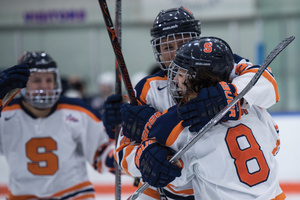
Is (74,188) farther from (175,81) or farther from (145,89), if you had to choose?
(175,81)

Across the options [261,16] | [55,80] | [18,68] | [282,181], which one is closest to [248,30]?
[261,16]

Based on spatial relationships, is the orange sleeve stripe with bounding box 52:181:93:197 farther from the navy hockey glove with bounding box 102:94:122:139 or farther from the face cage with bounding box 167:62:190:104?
the face cage with bounding box 167:62:190:104

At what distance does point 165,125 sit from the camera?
4.02 ft

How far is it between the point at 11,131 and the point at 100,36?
4.81 m

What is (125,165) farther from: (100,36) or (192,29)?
(100,36)

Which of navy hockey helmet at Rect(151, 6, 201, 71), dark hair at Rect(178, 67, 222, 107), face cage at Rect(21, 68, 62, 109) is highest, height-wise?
navy hockey helmet at Rect(151, 6, 201, 71)

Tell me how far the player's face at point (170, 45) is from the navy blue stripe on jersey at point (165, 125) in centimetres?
37

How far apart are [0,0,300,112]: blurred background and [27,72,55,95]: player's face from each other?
14.4 feet

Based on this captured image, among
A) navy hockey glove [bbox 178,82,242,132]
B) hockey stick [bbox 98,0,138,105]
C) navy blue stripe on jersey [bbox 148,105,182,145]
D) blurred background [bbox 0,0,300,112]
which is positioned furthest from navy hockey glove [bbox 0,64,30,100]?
blurred background [bbox 0,0,300,112]

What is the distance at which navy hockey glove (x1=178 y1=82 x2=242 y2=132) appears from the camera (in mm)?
1126

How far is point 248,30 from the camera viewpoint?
6.38 metres

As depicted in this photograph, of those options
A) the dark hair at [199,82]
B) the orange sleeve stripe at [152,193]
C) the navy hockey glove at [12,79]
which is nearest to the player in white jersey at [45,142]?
the navy hockey glove at [12,79]

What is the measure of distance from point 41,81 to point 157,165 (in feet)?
3.52

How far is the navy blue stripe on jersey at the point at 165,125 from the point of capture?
122 cm
